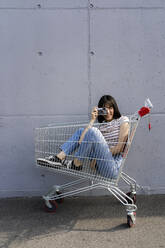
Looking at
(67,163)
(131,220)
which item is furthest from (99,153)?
(131,220)

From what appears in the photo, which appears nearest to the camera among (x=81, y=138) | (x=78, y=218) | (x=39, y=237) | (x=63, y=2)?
(x=39, y=237)

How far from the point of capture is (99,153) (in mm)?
3264

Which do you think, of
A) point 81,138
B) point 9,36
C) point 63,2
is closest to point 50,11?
point 63,2

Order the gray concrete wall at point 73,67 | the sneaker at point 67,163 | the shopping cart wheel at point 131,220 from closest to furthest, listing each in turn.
Answer: the shopping cart wheel at point 131,220
the sneaker at point 67,163
the gray concrete wall at point 73,67

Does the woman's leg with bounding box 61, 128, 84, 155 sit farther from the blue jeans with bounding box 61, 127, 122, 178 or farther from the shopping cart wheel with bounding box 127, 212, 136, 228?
the shopping cart wheel with bounding box 127, 212, 136, 228

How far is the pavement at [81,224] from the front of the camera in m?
2.96

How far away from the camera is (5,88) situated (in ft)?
13.5

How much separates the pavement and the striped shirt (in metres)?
0.88

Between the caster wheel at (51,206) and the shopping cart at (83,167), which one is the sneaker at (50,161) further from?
the caster wheel at (51,206)

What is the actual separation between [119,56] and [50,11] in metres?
1.08

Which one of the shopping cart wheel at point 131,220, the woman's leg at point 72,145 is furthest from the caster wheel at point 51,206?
the shopping cart wheel at point 131,220

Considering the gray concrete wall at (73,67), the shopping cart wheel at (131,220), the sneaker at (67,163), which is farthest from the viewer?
the gray concrete wall at (73,67)

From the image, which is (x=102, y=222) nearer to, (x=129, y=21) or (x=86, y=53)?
(x=86, y=53)

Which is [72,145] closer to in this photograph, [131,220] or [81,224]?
[81,224]
